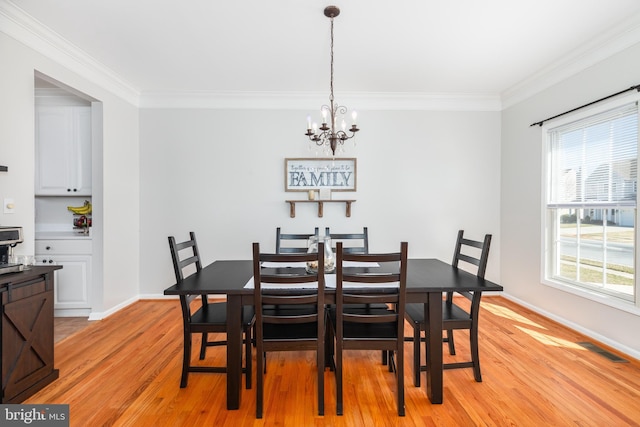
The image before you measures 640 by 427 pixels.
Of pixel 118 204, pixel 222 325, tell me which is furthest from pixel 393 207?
pixel 118 204

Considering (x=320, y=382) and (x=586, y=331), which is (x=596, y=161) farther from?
(x=320, y=382)

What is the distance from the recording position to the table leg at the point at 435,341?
6.53 ft

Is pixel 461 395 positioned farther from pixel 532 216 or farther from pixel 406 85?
pixel 406 85

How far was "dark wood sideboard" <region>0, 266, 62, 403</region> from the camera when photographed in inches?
74.7

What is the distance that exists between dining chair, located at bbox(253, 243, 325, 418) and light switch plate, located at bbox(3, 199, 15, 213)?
2.05 m

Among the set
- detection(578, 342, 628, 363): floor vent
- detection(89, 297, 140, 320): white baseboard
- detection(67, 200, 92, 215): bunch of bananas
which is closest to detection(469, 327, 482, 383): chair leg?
detection(578, 342, 628, 363): floor vent

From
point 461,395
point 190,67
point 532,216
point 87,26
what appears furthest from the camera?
point 532,216

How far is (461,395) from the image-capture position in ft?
6.84

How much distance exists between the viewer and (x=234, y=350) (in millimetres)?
1958

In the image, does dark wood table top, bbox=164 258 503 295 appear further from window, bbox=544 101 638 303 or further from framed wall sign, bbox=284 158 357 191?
framed wall sign, bbox=284 158 357 191

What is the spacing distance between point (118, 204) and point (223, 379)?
2.54 meters

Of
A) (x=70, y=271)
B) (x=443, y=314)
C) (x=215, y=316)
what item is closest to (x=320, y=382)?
(x=215, y=316)

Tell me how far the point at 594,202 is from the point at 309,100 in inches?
128

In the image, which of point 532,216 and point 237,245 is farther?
point 237,245
